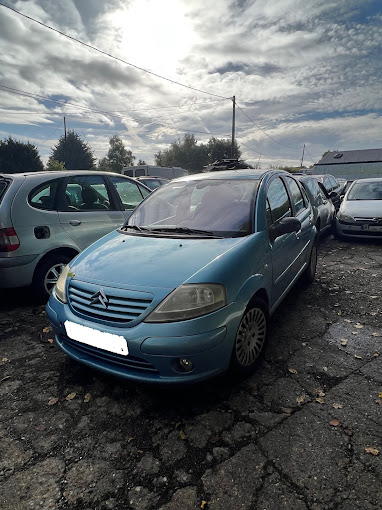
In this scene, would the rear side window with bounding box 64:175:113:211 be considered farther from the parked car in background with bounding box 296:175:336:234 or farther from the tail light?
the parked car in background with bounding box 296:175:336:234

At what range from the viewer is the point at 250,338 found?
2.38 meters

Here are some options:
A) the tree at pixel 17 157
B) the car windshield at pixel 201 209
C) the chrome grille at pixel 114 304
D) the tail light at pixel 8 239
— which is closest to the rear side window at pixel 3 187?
the tail light at pixel 8 239

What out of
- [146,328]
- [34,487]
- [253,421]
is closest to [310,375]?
[253,421]

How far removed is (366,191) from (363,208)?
105 centimetres

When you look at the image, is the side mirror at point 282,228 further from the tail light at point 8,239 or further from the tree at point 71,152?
the tree at point 71,152

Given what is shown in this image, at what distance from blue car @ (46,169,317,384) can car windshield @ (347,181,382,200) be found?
5913 mm

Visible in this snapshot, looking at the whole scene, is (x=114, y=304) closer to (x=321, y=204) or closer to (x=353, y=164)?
(x=321, y=204)

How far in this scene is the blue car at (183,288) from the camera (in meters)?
1.91

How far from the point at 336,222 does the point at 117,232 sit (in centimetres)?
627

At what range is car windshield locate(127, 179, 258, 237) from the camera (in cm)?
267

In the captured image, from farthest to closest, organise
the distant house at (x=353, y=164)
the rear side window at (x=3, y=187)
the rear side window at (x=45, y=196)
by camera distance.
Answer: the distant house at (x=353, y=164) → the rear side window at (x=45, y=196) → the rear side window at (x=3, y=187)

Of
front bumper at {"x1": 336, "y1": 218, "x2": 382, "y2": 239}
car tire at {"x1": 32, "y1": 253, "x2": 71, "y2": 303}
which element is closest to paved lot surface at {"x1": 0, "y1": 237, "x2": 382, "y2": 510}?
car tire at {"x1": 32, "y1": 253, "x2": 71, "y2": 303}

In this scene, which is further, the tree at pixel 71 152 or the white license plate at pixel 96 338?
the tree at pixel 71 152

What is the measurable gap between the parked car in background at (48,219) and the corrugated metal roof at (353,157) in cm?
6618
